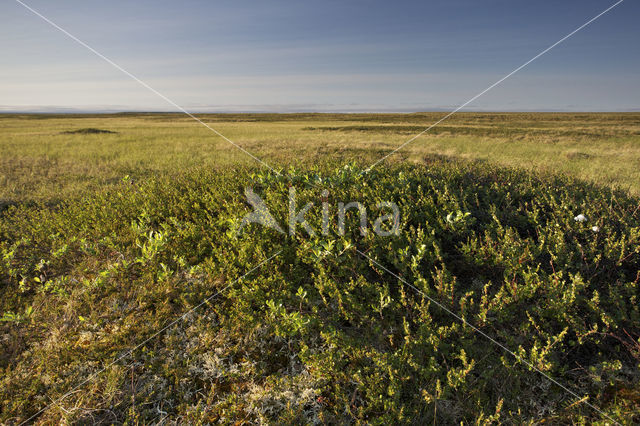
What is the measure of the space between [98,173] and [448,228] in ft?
44.6

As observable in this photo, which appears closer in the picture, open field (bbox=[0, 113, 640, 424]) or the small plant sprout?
open field (bbox=[0, 113, 640, 424])

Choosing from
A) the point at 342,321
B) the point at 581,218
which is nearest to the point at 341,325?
the point at 342,321

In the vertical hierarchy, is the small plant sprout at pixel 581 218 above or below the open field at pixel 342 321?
above

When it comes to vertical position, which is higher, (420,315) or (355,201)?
(355,201)

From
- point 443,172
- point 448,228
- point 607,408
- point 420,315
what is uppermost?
point 443,172

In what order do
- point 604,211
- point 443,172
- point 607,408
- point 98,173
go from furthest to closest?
point 98,173, point 443,172, point 604,211, point 607,408

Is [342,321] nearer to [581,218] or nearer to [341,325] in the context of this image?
[341,325]

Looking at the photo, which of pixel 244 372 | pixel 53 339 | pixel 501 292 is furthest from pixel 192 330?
pixel 501 292

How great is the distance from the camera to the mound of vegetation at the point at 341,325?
2584 mm

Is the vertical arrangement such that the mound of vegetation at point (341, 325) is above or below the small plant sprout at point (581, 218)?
below

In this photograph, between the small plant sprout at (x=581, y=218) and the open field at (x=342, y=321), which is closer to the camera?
the open field at (x=342, y=321)

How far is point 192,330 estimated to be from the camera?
3332mm

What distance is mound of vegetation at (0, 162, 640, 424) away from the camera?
258cm

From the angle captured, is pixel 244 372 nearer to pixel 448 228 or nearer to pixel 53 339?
pixel 53 339
